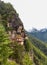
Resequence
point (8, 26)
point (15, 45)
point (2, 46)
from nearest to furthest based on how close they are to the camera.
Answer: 1. point (2, 46)
2. point (15, 45)
3. point (8, 26)

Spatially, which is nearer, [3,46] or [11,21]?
[3,46]

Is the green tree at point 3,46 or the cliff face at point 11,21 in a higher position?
the cliff face at point 11,21

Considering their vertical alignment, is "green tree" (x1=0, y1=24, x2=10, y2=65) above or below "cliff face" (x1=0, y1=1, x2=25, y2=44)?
below

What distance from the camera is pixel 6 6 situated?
138 meters

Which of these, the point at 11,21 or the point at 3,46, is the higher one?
the point at 11,21

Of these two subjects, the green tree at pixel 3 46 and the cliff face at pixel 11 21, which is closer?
the green tree at pixel 3 46

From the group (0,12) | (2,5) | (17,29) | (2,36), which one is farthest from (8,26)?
(2,36)

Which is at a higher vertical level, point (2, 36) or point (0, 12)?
point (0, 12)

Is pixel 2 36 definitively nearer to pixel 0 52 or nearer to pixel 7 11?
pixel 0 52

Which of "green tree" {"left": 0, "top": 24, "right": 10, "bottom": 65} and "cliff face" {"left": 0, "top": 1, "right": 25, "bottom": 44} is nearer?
"green tree" {"left": 0, "top": 24, "right": 10, "bottom": 65}

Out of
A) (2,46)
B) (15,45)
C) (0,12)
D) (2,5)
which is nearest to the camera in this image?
(2,46)

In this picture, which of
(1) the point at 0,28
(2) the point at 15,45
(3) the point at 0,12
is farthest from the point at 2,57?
(3) the point at 0,12

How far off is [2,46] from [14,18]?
2903 inches

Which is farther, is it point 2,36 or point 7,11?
point 7,11
